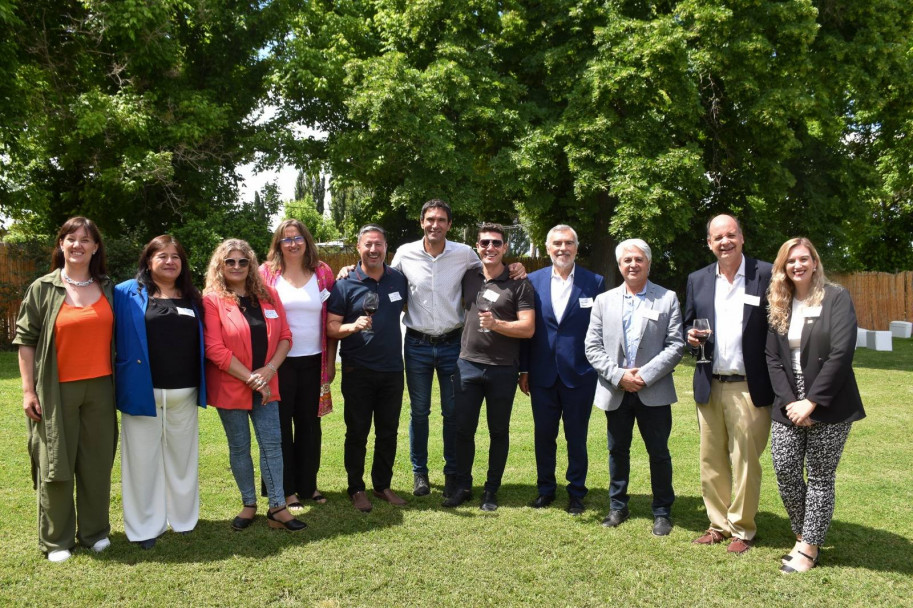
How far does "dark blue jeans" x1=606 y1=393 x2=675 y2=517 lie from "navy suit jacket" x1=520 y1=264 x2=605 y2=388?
0.39 meters

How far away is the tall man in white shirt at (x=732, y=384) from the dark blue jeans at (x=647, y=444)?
0.86 feet

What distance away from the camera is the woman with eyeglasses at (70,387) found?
4121mm

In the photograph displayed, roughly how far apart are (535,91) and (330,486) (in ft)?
47.5

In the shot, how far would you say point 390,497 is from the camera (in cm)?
538

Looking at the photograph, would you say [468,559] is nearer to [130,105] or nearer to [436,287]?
[436,287]

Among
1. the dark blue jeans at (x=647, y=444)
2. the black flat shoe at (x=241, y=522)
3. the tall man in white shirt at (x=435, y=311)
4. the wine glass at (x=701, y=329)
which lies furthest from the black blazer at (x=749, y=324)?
the black flat shoe at (x=241, y=522)

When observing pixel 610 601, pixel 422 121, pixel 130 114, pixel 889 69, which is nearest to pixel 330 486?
pixel 610 601

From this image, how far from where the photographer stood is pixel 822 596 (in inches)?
149

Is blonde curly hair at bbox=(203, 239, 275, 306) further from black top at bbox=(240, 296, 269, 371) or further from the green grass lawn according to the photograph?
the green grass lawn

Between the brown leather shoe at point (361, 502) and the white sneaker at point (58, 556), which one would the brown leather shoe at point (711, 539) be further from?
the white sneaker at point (58, 556)

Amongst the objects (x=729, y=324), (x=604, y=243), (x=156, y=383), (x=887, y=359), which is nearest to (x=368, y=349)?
(x=156, y=383)

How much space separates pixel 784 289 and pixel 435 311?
243 cm

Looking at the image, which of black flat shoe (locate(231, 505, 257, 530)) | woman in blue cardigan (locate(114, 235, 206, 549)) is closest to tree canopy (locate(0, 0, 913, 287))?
woman in blue cardigan (locate(114, 235, 206, 549))

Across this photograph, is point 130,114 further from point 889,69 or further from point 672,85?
point 889,69
